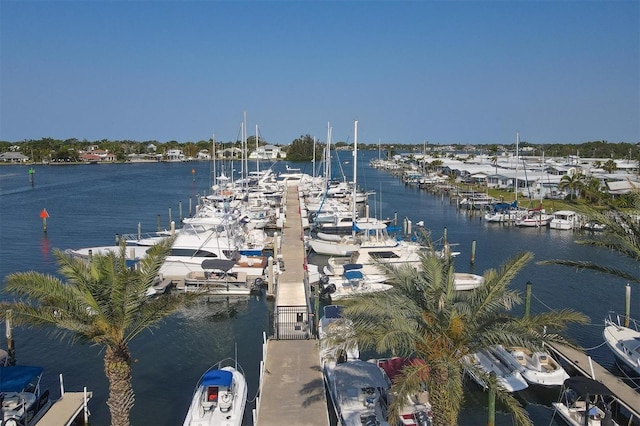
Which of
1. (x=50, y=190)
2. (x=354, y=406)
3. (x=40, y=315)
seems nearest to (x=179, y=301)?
(x=40, y=315)

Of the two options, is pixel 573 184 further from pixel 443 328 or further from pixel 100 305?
pixel 100 305

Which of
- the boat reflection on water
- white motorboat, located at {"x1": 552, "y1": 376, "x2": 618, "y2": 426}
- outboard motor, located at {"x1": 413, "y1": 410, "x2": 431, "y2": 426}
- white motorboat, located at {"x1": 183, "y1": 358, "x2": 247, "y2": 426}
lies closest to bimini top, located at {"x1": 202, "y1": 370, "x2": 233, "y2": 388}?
white motorboat, located at {"x1": 183, "y1": 358, "x2": 247, "y2": 426}

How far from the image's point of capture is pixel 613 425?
62.0ft

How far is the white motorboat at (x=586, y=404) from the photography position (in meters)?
19.4

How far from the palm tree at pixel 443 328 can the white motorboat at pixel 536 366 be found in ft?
29.4

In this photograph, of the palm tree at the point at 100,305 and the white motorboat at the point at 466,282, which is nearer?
the palm tree at the point at 100,305

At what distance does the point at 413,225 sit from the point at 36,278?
57033 mm

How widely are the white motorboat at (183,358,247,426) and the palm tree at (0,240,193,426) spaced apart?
3.57 meters

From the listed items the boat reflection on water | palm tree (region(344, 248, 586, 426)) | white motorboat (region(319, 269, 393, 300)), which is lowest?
the boat reflection on water

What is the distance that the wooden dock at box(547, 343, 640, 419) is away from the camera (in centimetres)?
2042

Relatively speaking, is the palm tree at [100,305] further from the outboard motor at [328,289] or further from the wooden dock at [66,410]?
the outboard motor at [328,289]

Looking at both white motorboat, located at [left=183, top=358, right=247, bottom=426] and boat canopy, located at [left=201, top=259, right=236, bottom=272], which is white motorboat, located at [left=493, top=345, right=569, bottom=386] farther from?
boat canopy, located at [left=201, top=259, right=236, bottom=272]

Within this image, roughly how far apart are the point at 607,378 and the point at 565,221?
152ft

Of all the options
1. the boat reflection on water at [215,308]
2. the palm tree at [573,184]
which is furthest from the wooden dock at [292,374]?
the palm tree at [573,184]
